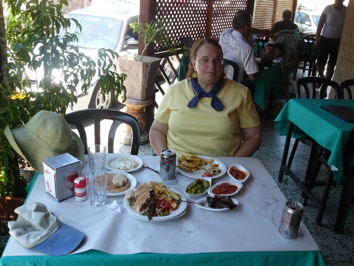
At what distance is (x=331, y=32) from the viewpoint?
6.38m

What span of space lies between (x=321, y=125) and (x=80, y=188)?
1864mm

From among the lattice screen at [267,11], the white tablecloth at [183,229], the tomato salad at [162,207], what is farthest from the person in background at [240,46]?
the lattice screen at [267,11]

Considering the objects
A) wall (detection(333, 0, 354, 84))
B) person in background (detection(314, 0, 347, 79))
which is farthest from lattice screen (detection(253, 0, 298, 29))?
wall (detection(333, 0, 354, 84))

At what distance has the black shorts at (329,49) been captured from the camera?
6.41 m

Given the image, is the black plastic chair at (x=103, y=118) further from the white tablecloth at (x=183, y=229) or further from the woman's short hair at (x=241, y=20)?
the woman's short hair at (x=241, y=20)

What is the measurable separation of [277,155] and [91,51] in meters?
2.60

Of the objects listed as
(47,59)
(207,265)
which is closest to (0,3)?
(47,59)

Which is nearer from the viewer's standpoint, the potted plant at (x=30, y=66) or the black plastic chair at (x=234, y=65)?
the potted plant at (x=30, y=66)

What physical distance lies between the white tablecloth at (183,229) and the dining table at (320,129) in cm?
109

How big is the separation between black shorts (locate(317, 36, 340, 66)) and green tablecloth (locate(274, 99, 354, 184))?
152 inches

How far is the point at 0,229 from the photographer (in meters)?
2.06

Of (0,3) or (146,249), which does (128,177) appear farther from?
(0,3)

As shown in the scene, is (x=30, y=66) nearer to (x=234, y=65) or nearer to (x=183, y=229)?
(x=183, y=229)

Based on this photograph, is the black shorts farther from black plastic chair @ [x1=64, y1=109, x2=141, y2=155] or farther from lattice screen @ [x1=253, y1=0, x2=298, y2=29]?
black plastic chair @ [x1=64, y1=109, x2=141, y2=155]
